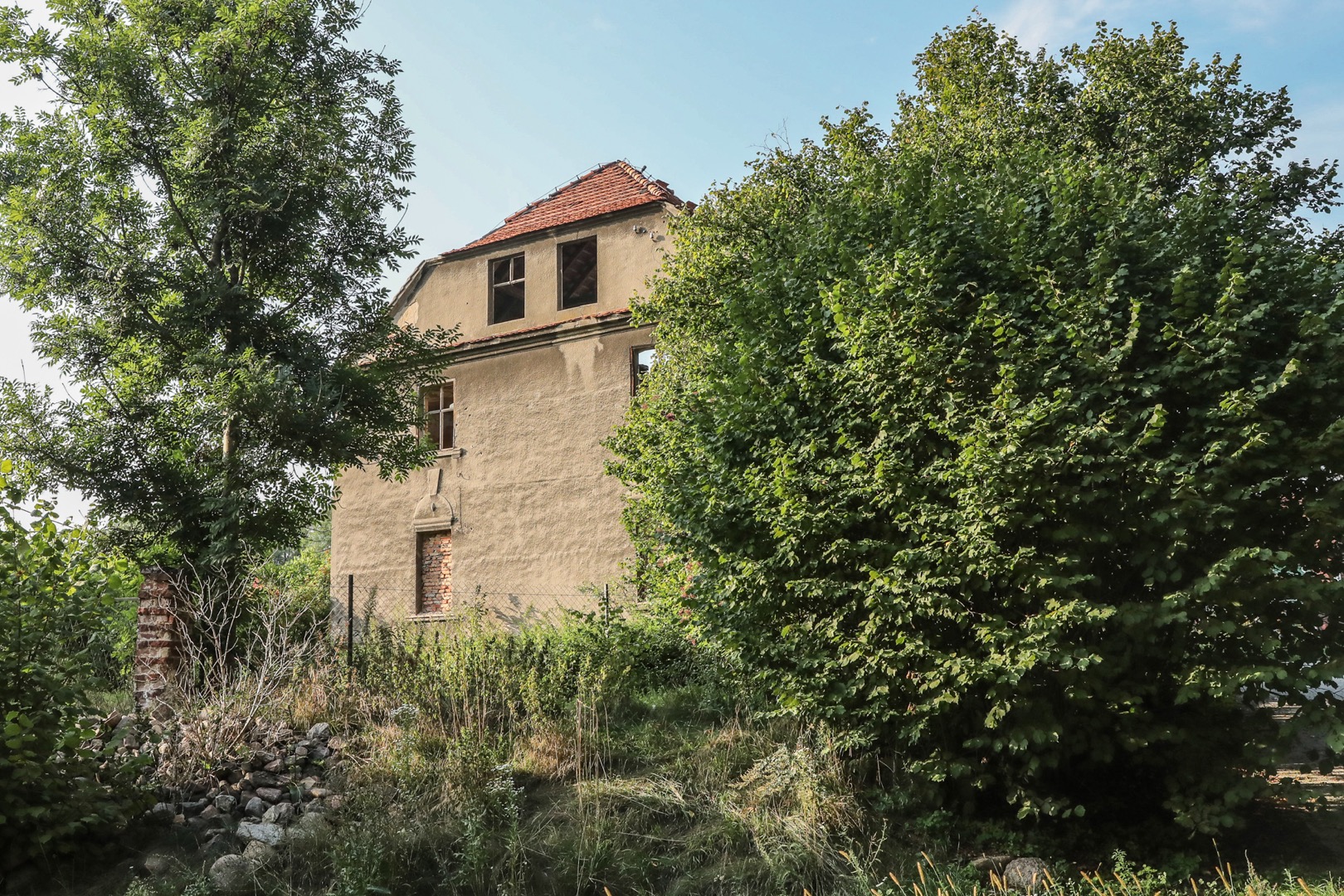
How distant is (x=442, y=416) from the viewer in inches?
819

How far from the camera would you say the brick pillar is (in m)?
9.37

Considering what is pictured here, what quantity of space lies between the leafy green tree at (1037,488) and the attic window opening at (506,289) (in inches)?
508

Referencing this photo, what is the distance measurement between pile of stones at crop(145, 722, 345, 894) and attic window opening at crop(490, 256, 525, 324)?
13.1 metres

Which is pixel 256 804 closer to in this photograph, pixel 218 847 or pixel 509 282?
pixel 218 847

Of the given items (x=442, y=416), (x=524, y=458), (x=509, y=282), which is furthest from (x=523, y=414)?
(x=509, y=282)

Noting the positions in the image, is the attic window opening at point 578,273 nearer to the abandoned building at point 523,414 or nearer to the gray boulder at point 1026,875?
the abandoned building at point 523,414

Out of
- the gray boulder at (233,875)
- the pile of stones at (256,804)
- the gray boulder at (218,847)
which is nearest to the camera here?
the gray boulder at (233,875)

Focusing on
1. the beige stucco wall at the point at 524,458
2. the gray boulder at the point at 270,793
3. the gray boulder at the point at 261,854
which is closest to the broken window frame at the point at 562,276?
the beige stucco wall at the point at 524,458

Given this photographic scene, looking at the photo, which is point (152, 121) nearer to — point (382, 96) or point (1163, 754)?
point (382, 96)

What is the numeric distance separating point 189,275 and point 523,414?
8207 mm

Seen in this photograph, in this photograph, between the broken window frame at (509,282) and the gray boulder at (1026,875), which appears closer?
the gray boulder at (1026,875)

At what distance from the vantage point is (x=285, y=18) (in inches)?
473

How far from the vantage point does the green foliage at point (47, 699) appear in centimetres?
636

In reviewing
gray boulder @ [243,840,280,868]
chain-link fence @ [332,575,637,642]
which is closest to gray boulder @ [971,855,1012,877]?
gray boulder @ [243,840,280,868]
